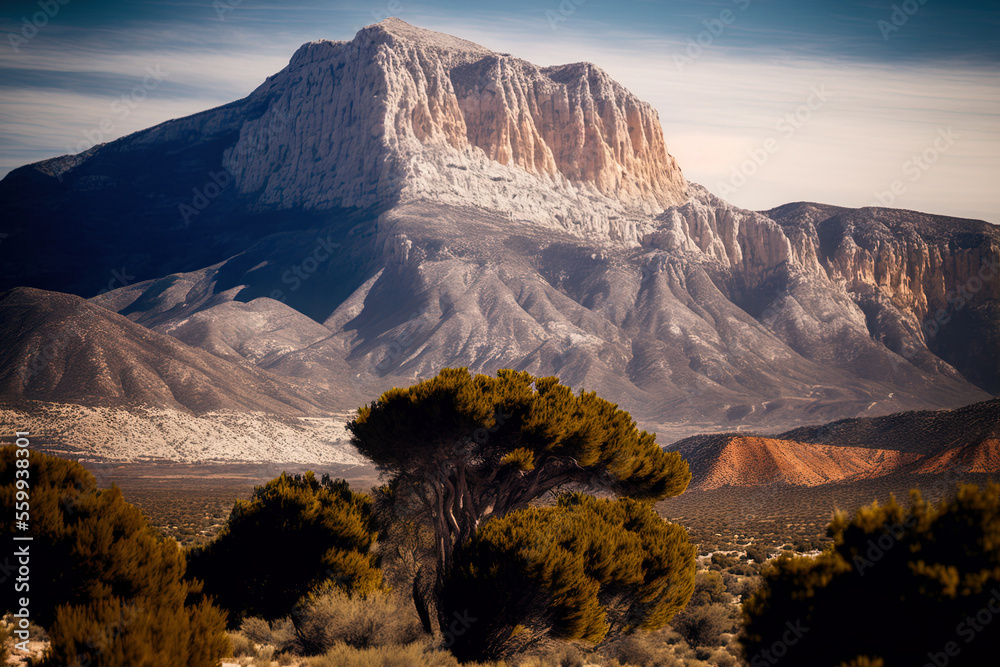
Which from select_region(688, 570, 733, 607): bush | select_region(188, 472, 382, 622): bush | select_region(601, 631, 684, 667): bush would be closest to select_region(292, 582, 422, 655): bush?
select_region(188, 472, 382, 622): bush

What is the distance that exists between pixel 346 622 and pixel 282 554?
2712mm

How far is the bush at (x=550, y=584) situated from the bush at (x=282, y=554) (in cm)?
350

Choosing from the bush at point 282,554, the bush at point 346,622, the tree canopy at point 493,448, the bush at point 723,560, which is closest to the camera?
the bush at point 346,622

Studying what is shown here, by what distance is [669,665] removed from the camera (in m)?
20.0

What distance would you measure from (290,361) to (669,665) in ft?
522

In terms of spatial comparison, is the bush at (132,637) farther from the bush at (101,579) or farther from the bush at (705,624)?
the bush at (705,624)

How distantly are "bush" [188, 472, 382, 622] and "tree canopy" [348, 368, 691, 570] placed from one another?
2522 mm

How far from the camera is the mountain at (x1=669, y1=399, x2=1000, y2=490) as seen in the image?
71500 mm

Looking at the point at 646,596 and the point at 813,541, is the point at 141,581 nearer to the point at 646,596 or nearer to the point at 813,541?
the point at 646,596

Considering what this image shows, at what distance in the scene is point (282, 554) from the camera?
2061cm

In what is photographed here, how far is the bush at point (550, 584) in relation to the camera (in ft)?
58.0

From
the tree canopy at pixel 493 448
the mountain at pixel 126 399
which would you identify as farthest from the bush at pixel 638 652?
the mountain at pixel 126 399

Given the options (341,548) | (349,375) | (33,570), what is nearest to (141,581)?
(33,570)

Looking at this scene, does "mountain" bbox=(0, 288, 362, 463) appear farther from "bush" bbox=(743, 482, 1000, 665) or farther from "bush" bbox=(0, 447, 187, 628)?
"bush" bbox=(743, 482, 1000, 665)
